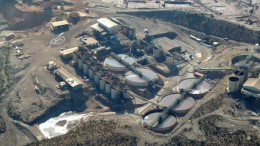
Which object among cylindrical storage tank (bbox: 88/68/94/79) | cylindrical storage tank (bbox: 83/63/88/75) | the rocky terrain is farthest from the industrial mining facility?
cylindrical storage tank (bbox: 88/68/94/79)

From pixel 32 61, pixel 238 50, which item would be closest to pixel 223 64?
pixel 238 50

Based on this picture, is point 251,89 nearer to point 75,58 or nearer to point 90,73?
point 90,73

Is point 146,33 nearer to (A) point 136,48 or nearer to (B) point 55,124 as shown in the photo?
(A) point 136,48

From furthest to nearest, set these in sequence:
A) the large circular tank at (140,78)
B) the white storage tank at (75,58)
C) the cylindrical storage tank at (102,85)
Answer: the white storage tank at (75,58), the large circular tank at (140,78), the cylindrical storage tank at (102,85)

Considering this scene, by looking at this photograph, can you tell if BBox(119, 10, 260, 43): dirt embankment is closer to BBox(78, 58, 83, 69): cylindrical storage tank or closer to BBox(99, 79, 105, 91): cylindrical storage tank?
BBox(78, 58, 83, 69): cylindrical storage tank

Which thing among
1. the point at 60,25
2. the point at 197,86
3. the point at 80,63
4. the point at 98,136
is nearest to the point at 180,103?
the point at 197,86

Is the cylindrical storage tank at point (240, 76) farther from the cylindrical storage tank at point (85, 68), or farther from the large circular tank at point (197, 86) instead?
the cylindrical storage tank at point (85, 68)

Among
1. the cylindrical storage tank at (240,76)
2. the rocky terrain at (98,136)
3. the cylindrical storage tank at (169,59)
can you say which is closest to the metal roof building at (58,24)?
the cylindrical storage tank at (169,59)
